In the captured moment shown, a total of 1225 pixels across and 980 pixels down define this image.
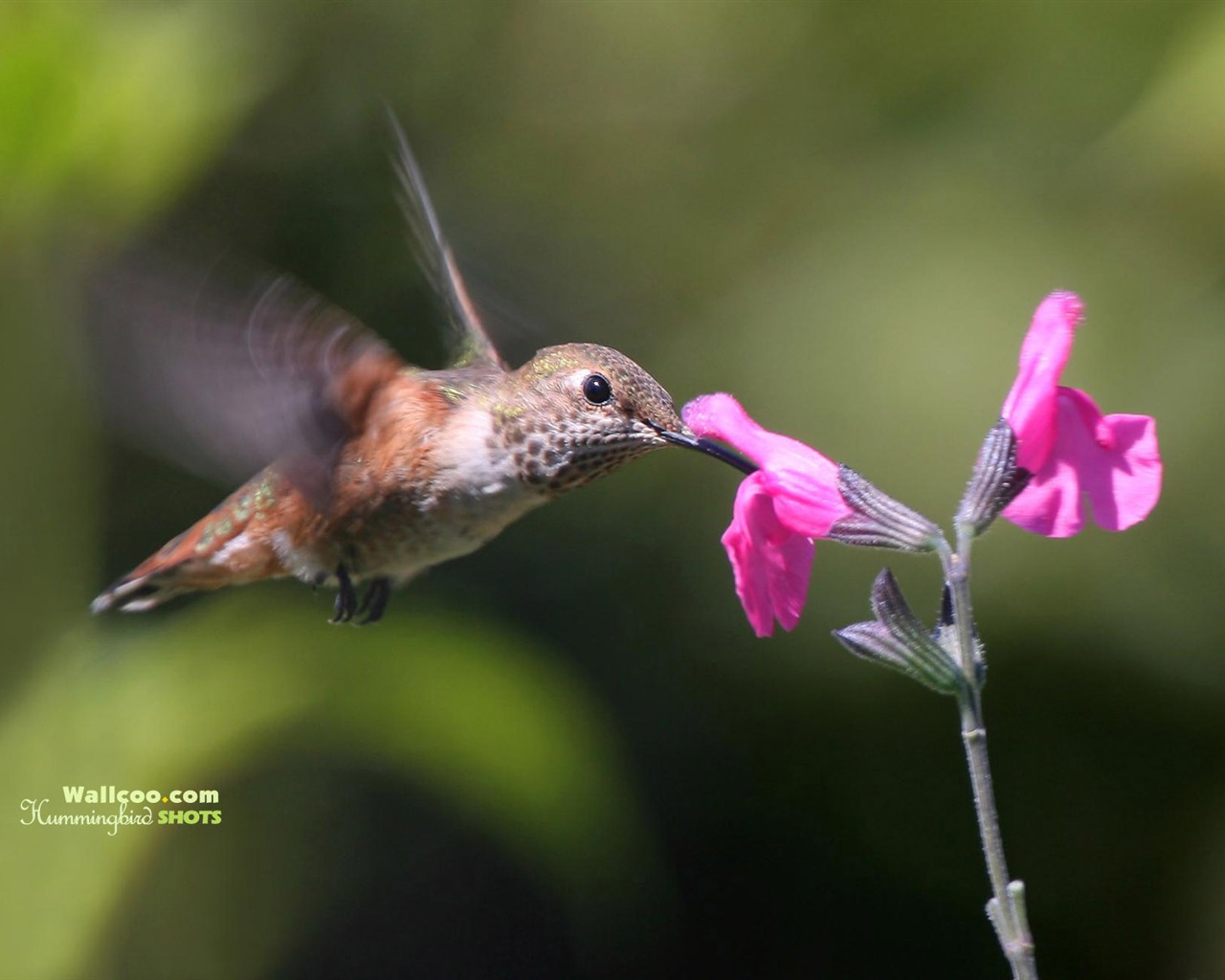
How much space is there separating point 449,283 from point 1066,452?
815 mm

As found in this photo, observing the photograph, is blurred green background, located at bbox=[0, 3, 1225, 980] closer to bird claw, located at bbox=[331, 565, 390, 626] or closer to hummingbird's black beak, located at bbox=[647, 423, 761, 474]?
bird claw, located at bbox=[331, 565, 390, 626]

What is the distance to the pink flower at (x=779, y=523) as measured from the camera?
3.34 ft

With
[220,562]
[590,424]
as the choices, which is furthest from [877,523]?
[220,562]

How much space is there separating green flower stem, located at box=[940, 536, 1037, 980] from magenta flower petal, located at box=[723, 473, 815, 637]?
217 mm

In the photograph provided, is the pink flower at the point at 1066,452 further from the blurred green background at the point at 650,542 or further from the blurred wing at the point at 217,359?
the blurred green background at the point at 650,542

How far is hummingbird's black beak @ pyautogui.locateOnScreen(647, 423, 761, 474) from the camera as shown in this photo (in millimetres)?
1159

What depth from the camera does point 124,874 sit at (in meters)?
1.86

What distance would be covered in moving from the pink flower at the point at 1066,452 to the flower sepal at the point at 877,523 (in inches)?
3.4

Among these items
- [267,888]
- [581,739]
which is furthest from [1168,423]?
[267,888]

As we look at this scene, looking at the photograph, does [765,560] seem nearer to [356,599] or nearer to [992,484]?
[992,484]

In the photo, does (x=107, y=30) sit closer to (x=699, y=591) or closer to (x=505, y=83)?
(x=505, y=83)

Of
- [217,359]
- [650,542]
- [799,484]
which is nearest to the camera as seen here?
[799,484]

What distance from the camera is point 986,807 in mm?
703

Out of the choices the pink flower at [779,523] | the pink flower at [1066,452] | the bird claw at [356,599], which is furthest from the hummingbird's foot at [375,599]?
the pink flower at [1066,452]
